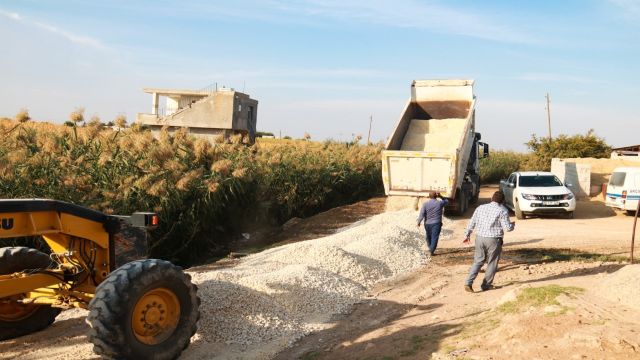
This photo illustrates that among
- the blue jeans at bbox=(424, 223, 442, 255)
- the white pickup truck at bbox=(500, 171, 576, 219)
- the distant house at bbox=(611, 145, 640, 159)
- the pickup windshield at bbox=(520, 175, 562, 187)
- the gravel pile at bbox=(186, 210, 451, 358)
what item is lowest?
the gravel pile at bbox=(186, 210, 451, 358)

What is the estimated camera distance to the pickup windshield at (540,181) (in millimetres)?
19188

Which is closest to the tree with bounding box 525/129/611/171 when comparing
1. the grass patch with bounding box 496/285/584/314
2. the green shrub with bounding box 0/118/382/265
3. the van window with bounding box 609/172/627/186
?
the van window with bounding box 609/172/627/186

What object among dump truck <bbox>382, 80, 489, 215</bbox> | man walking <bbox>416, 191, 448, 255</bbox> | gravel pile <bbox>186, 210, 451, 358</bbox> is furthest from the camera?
dump truck <bbox>382, 80, 489, 215</bbox>

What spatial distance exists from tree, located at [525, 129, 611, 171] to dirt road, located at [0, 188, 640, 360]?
28.9 meters

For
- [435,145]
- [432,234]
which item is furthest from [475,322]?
[435,145]

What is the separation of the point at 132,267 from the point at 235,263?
6556 millimetres

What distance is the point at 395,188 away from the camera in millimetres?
17641

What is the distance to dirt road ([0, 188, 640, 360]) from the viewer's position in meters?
5.35

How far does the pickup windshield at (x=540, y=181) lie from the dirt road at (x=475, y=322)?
7748 millimetres

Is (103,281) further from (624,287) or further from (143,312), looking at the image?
(624,287)

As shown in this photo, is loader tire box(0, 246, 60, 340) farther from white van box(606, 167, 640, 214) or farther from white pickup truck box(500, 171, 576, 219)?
white van box(606, 167, 640, 214)

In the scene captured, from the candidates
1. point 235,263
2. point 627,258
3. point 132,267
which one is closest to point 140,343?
point 132,267

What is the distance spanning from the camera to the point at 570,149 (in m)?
40.3

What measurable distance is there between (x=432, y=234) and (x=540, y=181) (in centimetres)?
863
